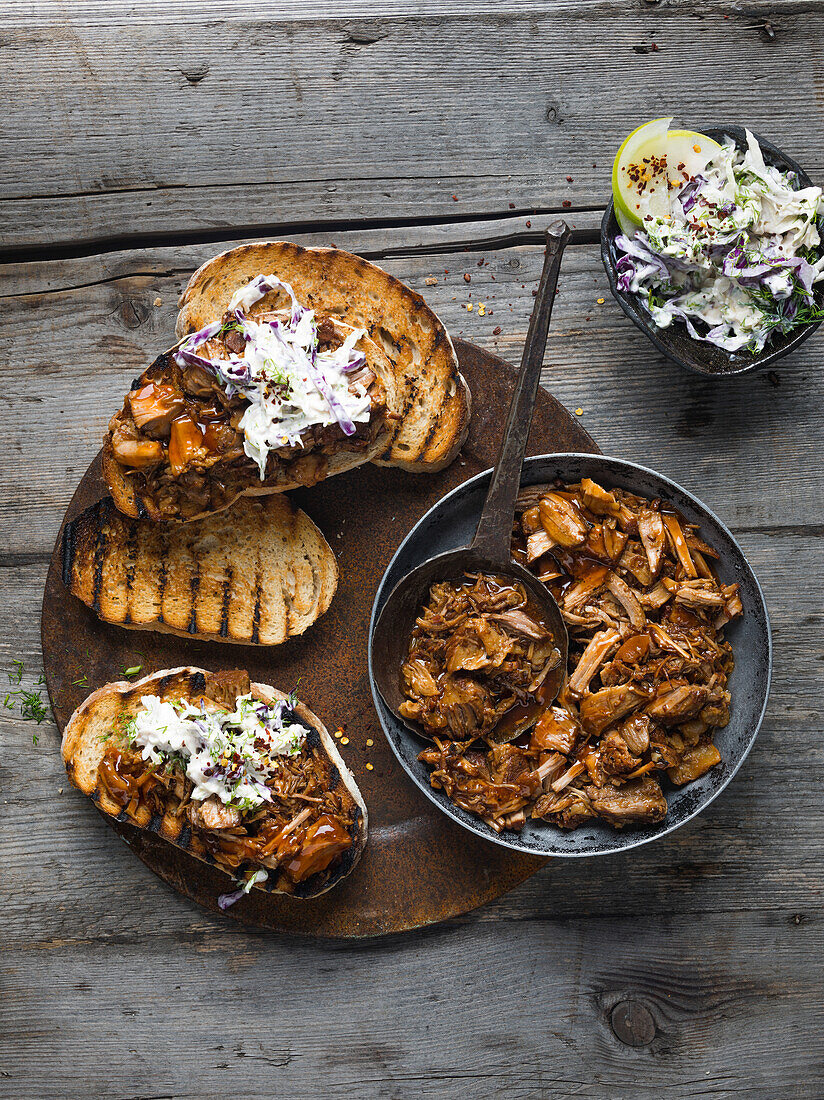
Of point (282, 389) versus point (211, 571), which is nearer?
point (282, 389)

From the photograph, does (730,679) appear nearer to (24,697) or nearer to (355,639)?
(355,639)

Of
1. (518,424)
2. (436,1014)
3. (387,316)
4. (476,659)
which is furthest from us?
(436,1014)

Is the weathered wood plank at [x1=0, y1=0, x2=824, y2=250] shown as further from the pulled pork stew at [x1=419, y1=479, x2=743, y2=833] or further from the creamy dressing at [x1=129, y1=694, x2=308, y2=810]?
the creamy dressing at [x1=129, y1=694, x2=308, y2=810]

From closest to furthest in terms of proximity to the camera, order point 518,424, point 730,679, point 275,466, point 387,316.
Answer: point 518,424 < point 275,466 < point 730,679 < point 387,316

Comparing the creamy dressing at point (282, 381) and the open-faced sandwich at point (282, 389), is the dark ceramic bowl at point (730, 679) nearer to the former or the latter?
the open-faced sandwich at point (282, 389)

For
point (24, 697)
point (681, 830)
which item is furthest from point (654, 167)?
point (24, 697)

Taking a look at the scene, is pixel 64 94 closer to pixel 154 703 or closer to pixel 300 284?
pixel 300 284

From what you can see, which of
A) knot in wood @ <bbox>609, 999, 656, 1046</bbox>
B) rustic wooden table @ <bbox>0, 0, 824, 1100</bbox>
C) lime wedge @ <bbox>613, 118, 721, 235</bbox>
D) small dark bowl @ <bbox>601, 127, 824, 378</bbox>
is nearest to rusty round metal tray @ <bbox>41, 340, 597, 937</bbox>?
rustic wooden table @ <bbox>0, 0, 824, 1100</bbox>

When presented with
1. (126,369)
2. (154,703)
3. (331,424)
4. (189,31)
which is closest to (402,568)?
(331,424)
